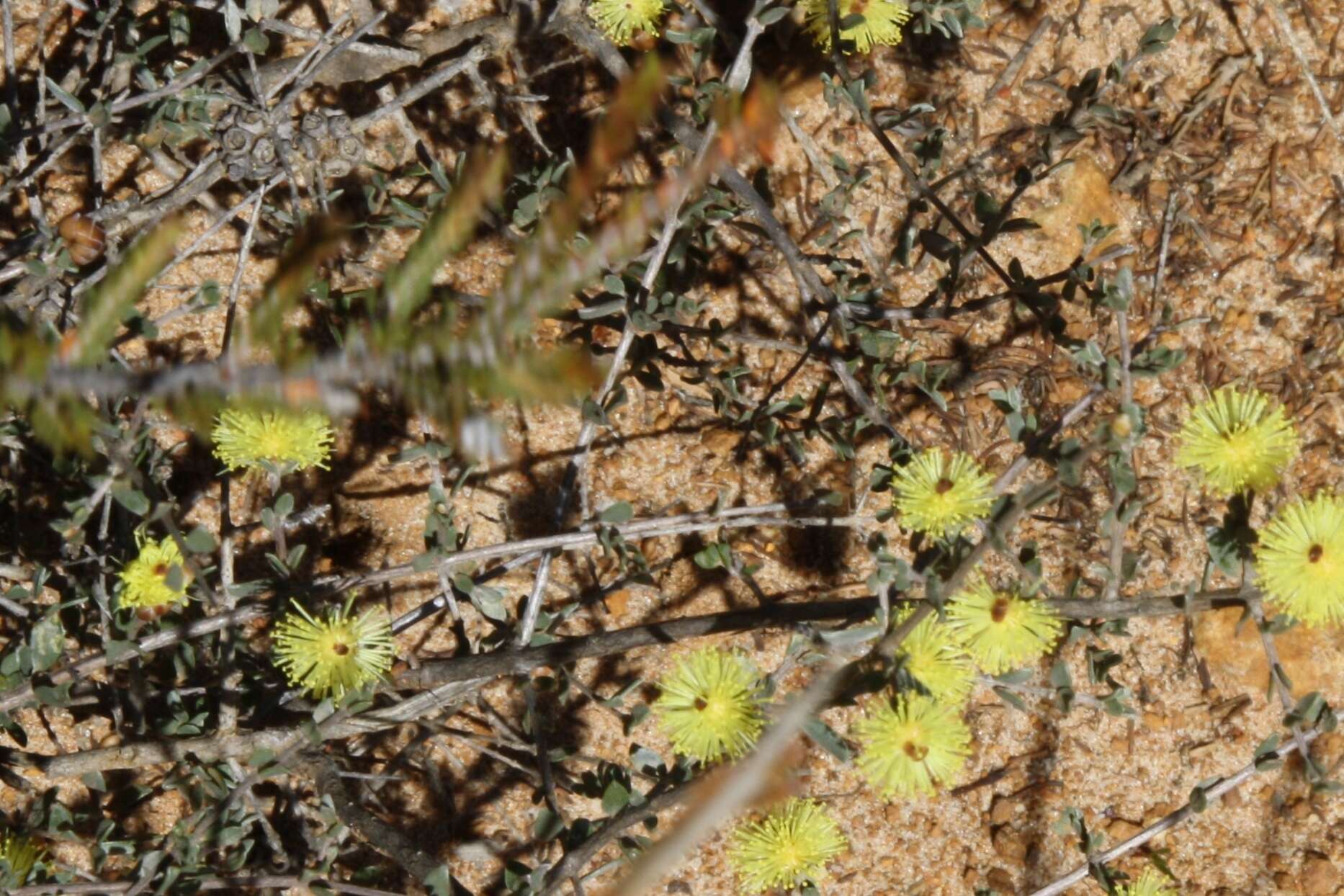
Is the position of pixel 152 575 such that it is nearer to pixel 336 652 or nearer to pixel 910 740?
pixel 336 652

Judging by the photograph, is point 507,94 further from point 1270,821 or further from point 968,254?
point 1270,821

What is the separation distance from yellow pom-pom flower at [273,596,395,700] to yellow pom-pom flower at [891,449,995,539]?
0.75 meters

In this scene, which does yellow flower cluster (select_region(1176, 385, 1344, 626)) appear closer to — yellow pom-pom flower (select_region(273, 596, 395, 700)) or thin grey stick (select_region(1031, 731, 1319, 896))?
thin grey stick (select_region(1031, 731, 1319, 896))

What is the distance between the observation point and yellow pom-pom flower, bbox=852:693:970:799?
1447 mm

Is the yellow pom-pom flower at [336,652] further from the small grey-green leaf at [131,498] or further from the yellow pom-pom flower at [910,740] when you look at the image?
the yellow pom-pom flower at [910,740]

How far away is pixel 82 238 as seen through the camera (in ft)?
6.49

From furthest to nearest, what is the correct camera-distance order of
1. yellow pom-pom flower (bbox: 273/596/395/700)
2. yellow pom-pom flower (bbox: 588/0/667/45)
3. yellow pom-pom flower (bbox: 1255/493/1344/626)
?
yellow pom-pom flower (bbox: 588/0/667/45)
yellow pom-pom flower (bbox: 273/596/395/700)
yellow pom-pom flower (bbox: 1255/493/1344/626)

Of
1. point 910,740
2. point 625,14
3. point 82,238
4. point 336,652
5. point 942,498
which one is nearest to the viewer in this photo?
point 910,740

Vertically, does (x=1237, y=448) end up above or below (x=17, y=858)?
above

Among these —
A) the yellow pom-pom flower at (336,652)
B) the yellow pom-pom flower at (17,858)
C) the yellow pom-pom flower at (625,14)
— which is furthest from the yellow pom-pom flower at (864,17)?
the yellow pom-pom flower at (17,858)

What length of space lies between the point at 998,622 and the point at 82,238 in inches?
61.7

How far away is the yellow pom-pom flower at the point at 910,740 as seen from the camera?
1447 millimetres

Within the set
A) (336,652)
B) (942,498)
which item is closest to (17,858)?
(336,652)

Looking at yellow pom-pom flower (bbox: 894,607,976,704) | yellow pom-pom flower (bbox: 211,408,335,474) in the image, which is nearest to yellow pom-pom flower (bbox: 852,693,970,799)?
yellow pom-pom flower (bbox: 894,607,976,704)
